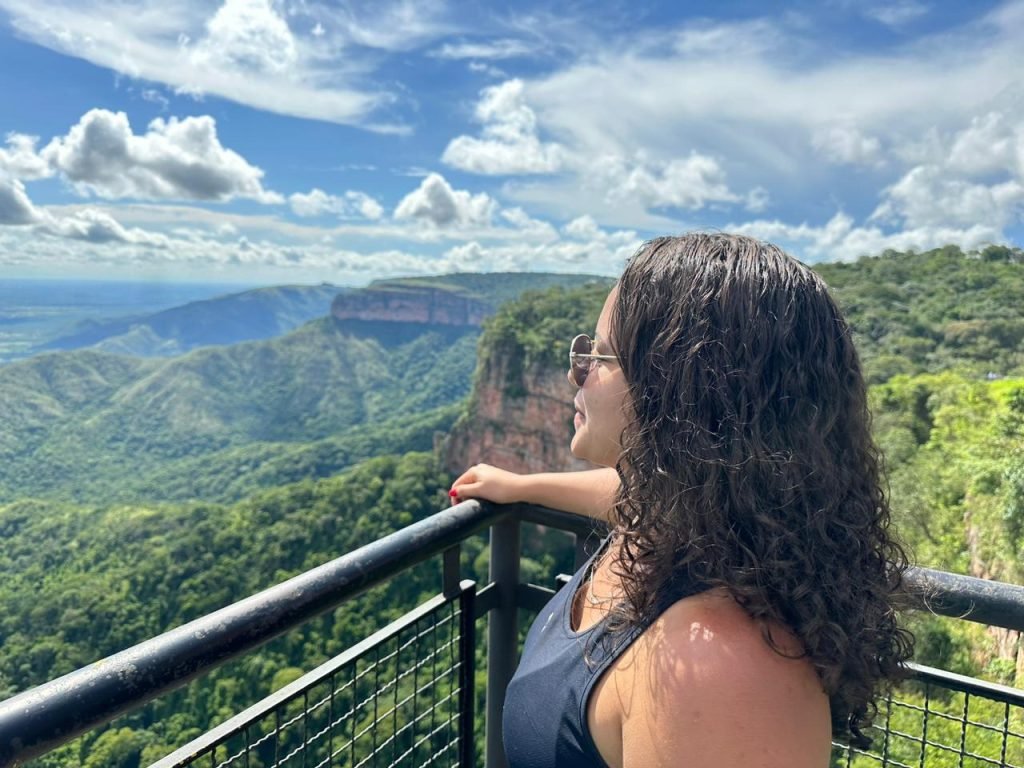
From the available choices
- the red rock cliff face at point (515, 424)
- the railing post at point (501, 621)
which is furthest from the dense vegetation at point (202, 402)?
the railing post at point (501, 621)

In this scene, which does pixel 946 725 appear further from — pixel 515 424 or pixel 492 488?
pixel 515 424

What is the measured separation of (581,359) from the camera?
117 centimetres

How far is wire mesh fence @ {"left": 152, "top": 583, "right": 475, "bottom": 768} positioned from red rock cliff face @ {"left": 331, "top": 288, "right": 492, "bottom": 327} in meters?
93.0

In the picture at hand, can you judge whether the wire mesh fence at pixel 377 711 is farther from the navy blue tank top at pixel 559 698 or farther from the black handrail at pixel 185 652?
the navy blue tank top at pixel 559 698

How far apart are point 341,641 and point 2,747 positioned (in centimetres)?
1350

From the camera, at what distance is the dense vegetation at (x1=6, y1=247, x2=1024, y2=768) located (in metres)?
9.82

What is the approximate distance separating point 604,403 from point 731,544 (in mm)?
295

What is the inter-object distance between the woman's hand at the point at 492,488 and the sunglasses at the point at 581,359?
444mm

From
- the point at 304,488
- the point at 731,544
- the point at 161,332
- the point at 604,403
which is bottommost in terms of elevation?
the point at 161,332

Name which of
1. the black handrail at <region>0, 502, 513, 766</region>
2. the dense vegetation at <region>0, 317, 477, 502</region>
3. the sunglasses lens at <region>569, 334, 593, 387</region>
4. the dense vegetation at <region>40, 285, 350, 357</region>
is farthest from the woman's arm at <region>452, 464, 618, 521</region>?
the dense vegetation at <region>40, 285, 350, 357</region>

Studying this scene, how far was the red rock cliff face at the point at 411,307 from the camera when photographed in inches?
3698

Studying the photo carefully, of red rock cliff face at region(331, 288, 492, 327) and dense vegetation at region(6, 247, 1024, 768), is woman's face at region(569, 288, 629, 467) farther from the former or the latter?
red rock cliff face at region(331, 288, 492, 327)

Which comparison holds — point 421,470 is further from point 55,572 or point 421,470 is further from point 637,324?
point 637,324

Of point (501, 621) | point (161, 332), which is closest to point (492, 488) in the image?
point (501, 621)
